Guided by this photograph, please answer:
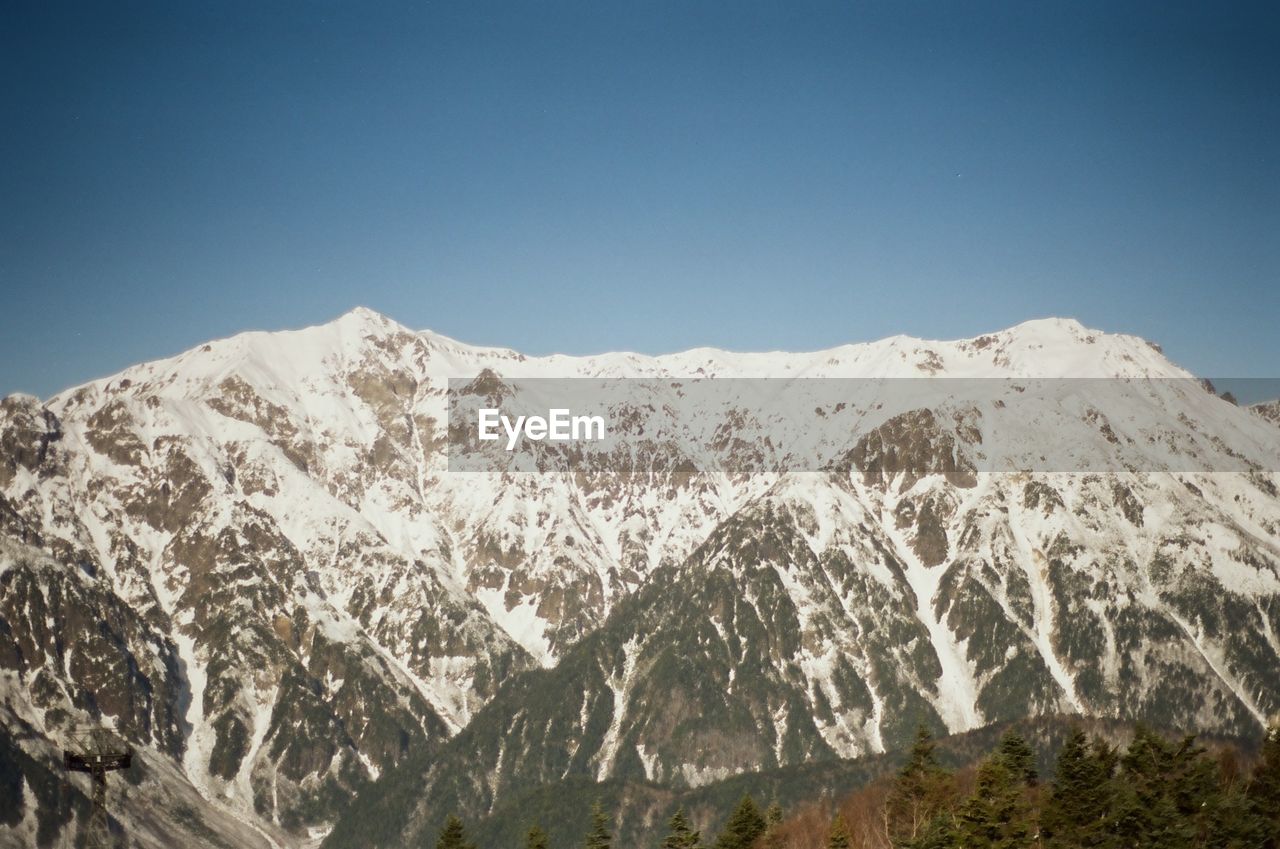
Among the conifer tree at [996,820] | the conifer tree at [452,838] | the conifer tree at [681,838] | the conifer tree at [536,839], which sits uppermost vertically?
the conifer tree at [996,820]

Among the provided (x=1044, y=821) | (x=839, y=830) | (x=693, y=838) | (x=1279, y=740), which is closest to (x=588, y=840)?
(x=693, y=838)

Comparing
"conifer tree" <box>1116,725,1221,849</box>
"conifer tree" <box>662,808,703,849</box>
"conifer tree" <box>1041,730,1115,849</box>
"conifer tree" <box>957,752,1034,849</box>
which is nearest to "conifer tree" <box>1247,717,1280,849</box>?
"conifer tree" <box>1116,725,1221,849</box>

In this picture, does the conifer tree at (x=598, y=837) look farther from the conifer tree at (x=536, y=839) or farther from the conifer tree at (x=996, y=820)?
the conifer tree at (x=996, y=820)

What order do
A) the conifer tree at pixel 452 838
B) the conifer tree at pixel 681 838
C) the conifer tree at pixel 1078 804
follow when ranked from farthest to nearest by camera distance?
1. the conifer tree at pixel 681 838
2. the conifer tree at pixel 452 838
3. the conifer tree at pixel 1078 804

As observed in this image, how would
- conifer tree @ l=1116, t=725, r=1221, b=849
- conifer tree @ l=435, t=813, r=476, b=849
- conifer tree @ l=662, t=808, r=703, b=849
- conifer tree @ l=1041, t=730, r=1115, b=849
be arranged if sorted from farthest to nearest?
conifer tree @ l=662, t=808, r=703, b=849
conifer tree @ l=435, t=813, r=476, b=849
conifer tree @ l=1041, t=730, r=1115, b=849
conifer tree @ l=1116, t=725, r=1221, b=849

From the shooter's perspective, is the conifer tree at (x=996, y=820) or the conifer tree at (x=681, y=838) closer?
the conifer tree at (x=996, y=820)

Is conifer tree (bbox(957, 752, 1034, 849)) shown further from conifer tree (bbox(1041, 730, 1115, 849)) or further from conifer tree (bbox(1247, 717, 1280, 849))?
conifer tree (bbox(1247, 717, 1280, 849))

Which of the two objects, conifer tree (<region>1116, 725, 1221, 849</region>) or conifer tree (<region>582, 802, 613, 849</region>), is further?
conifer tree (<region>582, 802, 613, 849</region>)

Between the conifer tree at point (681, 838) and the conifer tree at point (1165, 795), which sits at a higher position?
the conifer tree at point (1165, 795)

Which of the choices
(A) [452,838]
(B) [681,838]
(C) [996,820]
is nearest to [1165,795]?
(C) [996,820]

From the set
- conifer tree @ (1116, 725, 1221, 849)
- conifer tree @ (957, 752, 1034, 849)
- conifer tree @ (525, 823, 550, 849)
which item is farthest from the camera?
conifer tree @ (525, 823, 550, 849)

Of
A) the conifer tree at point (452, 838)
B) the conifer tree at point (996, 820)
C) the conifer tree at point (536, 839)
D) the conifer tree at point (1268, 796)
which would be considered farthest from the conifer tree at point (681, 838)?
the conifer tree at point (1268, 796)

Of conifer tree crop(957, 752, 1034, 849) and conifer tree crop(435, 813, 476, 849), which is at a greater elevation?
conifer tree crop(957, 752, 1034, 849)

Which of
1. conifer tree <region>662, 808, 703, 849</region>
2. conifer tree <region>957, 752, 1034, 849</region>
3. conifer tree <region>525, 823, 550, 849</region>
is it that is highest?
conifer tree <region>957, 752, 1034, 849</region>
